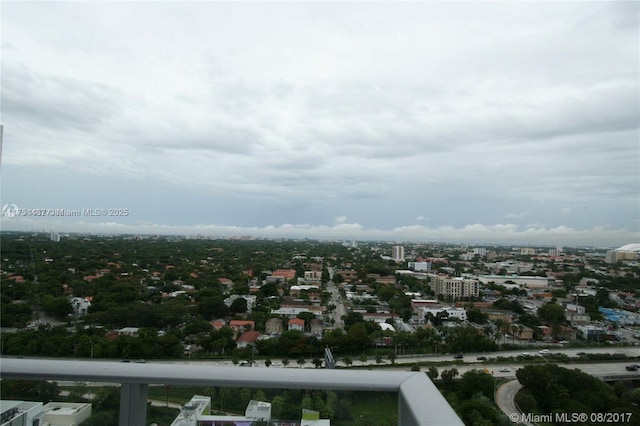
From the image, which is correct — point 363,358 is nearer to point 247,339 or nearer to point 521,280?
point 247,339

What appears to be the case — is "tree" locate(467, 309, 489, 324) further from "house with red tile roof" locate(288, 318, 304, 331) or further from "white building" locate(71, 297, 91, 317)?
"white building" locate(71, 297, 91, 317)

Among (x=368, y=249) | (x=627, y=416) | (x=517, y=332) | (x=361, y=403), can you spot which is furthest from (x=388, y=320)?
(x=368, y=249)

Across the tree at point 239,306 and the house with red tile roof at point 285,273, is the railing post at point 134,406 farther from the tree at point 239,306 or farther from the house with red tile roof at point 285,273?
the house with red tile roof at point 285,273

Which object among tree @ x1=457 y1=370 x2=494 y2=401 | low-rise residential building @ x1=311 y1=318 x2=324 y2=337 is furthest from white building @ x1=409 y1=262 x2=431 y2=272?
tree @ x1=457 y1=370 x2=494 y2=401

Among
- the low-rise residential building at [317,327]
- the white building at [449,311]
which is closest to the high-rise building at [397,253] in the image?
the white building at [449,311]

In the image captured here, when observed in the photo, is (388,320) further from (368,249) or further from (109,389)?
(368,249)

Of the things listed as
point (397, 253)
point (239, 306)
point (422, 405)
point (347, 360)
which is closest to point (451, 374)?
point (347, 360)

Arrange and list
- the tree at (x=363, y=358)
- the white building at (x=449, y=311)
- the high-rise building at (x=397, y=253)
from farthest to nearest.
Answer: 1. the high-rise building at (x=397, y=253)
2. the white building at (x=449, y=311)
3. the tree at (x=363, y=358)

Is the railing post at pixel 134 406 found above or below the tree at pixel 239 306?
above
